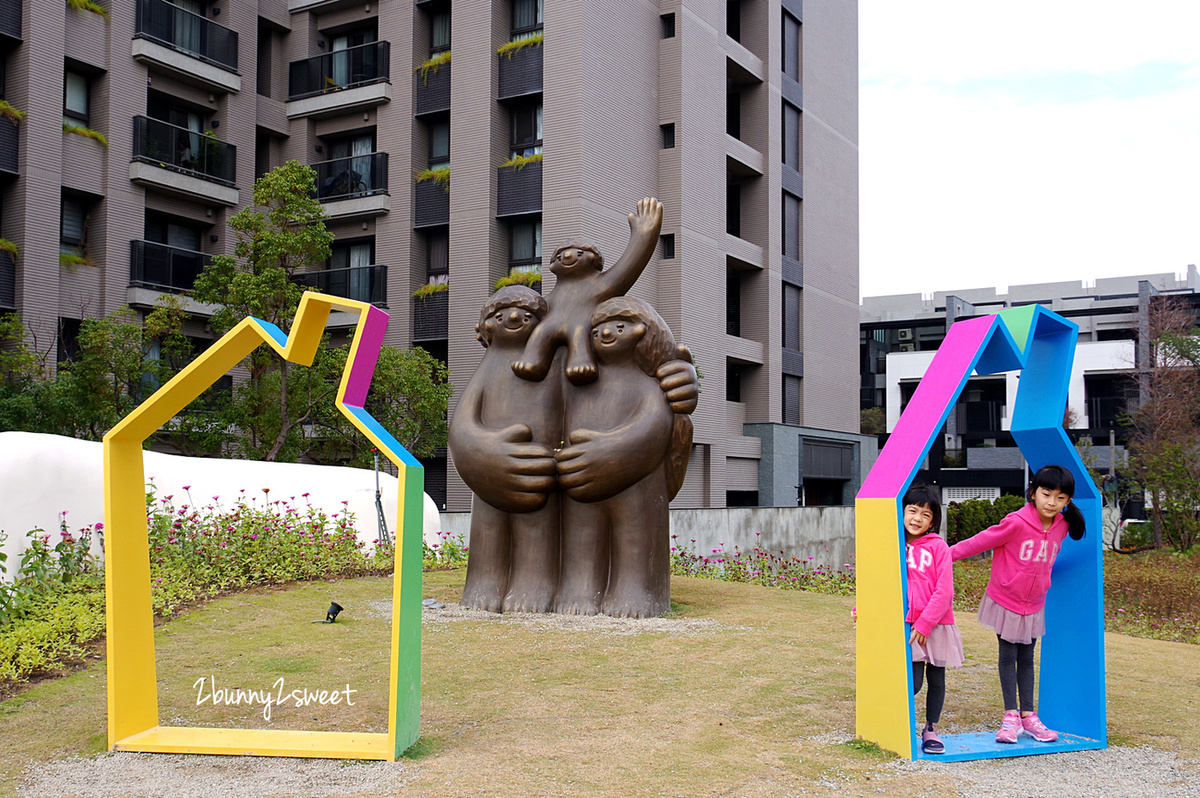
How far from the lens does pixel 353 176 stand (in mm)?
24484

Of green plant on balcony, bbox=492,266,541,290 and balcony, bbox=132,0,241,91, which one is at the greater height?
balcony, bbox=132,0,241,91

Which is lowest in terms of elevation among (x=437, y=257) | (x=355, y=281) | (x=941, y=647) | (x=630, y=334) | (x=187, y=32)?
(x=941, y=647)

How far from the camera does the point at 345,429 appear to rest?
65.0 feet

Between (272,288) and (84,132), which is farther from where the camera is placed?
(84,132)

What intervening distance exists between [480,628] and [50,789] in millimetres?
3867

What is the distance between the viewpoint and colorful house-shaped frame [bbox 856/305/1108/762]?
181 inches

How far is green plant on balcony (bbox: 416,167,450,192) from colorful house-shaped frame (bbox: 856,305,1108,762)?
19426mm

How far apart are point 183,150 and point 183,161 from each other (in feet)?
0.90

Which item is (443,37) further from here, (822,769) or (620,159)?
(822,769)

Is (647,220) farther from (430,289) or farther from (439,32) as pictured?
(439,32)

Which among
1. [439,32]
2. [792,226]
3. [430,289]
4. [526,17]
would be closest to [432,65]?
[439,32]

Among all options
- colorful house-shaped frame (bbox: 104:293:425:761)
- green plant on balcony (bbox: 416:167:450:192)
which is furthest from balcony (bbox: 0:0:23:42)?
colorful house-shaped frame (bbox: 104:293:425:761)

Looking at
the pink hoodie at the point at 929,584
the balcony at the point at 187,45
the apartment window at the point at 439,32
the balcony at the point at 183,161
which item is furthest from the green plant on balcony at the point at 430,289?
the pink hoodie at the point at 929,584

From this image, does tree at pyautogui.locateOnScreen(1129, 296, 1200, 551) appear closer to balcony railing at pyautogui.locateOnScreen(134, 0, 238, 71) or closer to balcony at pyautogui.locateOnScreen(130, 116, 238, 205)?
balcony at pyautogui.locateOnScreen(130, 116, 238, 205)
